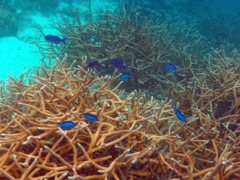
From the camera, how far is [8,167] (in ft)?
7.02

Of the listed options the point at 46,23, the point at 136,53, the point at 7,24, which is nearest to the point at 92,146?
the point at 136,53

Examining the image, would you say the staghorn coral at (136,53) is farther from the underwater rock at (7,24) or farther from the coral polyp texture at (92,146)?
the underwater rock at (7,24)

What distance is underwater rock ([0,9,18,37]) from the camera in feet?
28.2

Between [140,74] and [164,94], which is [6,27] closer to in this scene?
[140,74]

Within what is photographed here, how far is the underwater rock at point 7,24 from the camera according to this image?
8.61 metres

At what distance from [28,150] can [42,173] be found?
339 millimetres

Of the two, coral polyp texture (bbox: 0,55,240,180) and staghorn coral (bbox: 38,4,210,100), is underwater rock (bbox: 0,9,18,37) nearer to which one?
staghorn coral (bbox: 38,4,210,100)

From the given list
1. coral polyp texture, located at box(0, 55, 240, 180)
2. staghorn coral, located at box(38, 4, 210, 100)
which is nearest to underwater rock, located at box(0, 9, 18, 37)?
staghorn coral, located at box(38, 4, 210, 100)

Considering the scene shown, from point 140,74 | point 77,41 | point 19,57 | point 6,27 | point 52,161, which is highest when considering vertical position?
point 6,27

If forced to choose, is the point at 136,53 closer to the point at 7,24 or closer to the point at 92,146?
the point at 92,146

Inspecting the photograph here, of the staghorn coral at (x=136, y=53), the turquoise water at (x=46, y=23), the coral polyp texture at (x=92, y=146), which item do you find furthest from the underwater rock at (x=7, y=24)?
the coral polyp texture at (x=92, y=146)

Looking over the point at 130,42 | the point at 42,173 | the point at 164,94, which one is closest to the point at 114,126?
the point at 42,173

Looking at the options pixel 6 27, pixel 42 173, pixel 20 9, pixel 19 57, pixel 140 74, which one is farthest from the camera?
pixel 20 9

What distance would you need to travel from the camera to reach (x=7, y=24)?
8.73 metres
